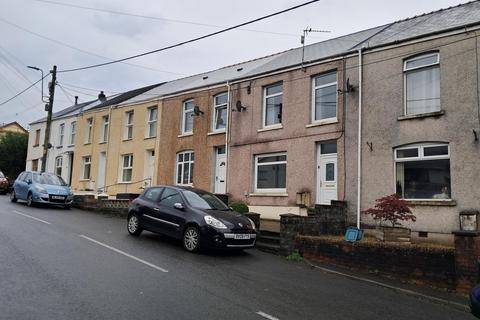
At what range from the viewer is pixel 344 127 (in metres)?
15.3

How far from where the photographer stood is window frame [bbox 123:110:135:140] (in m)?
26.5

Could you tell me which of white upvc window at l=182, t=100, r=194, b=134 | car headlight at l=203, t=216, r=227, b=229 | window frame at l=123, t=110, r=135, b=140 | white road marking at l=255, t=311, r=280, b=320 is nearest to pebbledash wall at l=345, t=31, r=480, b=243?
car headlight at l=203, t=216, r=227, b=229

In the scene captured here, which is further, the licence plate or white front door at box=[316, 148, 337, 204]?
white front door at box=[316, 148, 337, 204]

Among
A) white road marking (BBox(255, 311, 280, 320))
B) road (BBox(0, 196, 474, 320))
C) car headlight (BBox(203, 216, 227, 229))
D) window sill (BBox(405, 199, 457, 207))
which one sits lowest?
white road marking (BBox(255, 311, 280, 320))

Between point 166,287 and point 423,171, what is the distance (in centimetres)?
951

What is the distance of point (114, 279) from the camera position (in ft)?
24.5

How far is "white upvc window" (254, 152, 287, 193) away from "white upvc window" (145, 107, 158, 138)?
851 centimetres

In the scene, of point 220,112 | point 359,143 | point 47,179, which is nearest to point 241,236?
point 359,143

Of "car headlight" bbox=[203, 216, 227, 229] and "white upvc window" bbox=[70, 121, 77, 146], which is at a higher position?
"white upvc window" bbox=[70, 121, 77, 146]

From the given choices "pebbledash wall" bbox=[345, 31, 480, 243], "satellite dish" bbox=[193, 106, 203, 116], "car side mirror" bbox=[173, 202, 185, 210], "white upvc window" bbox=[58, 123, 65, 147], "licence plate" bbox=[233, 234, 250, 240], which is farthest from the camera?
"white upvc window" bbox=[58, 123, 65, 147]

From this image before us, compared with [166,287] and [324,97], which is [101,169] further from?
[166,287]

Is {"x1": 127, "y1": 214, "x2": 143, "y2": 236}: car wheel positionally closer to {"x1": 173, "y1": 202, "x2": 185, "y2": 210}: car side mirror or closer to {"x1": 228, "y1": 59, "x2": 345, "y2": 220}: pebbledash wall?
{"x1": 173, "y1": 202, "x2": 185, "y2": 210}: car side mirror

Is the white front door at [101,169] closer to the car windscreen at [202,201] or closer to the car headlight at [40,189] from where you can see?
the car headlight at [40,189]

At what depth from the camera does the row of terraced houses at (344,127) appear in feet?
42.1
